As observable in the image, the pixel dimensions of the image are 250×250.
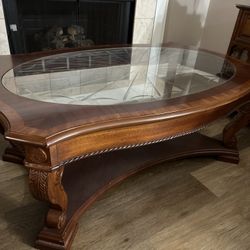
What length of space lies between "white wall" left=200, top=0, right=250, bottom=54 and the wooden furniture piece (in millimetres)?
529

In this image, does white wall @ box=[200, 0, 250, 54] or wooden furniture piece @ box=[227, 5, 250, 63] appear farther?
white wall @ box=[200, 0, 250, 54]

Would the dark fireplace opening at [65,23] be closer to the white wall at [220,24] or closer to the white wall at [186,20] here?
the white wall at [186,20]

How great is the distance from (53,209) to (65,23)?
5.79ft

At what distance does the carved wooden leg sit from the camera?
2.23ft

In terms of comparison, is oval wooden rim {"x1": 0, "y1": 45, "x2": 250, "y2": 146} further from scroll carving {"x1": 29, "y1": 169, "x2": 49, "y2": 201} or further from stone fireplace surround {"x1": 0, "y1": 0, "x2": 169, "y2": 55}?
stone fireplace surround {"x1": 0, "y1": 0, "x2": 169, "y2": 55}

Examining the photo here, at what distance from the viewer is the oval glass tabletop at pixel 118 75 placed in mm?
868

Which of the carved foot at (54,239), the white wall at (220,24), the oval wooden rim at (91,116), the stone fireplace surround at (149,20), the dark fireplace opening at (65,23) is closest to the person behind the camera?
the oval wooden rim at (91,116)

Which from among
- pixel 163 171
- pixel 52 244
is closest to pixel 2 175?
pixel 52 244

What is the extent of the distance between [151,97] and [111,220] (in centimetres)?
50

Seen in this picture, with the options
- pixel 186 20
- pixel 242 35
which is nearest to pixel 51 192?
pixel 242 35

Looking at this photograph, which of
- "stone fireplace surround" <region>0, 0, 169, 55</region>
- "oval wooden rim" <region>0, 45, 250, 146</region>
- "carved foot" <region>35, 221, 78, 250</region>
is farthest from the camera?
"stone fireplace surround" <region>0, 0, 169, 55</region>

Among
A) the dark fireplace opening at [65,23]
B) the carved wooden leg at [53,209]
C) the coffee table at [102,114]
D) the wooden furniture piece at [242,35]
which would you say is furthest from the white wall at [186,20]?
the carved wooden leg at [53,209]

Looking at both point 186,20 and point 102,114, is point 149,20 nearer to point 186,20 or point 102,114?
point 186,20

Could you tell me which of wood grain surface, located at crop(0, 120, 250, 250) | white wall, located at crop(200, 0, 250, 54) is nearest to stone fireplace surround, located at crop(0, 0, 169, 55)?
white wall, located at crop(200, 0, 250, 54)
